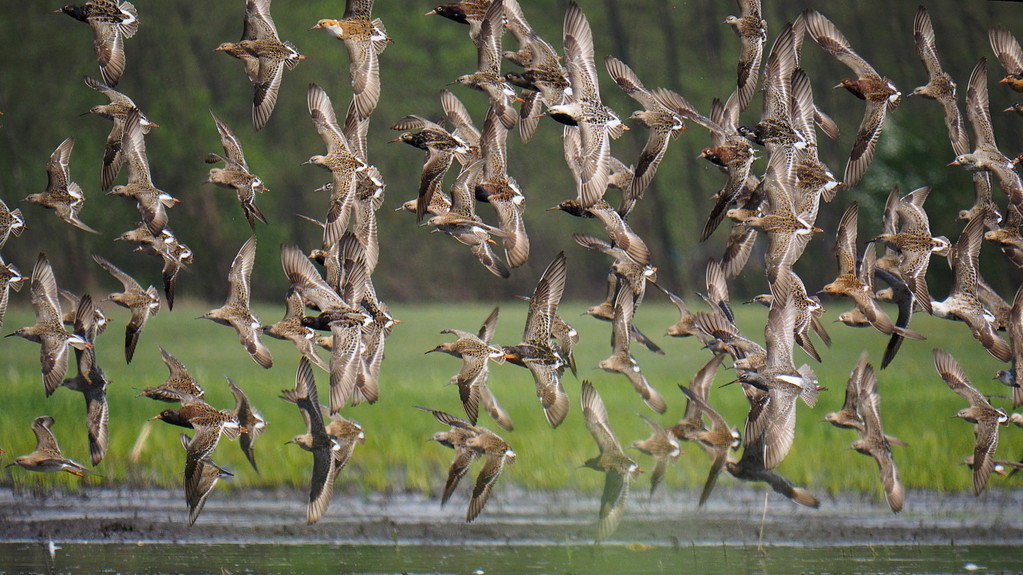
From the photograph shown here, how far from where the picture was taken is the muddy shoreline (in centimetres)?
690

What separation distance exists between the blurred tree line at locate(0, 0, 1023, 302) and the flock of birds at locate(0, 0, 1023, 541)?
71.0 inches

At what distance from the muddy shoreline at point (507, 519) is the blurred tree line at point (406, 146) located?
2.10 metres

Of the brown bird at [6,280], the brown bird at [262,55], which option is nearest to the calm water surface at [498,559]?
the brown bird at [6,280]

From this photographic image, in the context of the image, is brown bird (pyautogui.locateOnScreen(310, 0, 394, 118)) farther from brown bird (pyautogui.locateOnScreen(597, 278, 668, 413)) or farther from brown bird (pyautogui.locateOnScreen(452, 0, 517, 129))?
brown bird (pyautogui.locateOnScreen(597, 278, 668, 413))

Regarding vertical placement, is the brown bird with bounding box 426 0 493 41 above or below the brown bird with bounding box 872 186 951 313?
above

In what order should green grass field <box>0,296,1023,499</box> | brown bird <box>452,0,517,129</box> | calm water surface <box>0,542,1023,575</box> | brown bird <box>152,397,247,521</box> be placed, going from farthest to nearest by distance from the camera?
1. green grass field <box>0,296,1023,499</box>
2. brown bird <box>452,0,517,129</box>
3. calm water surface <box>0,542,1023,575</box>
4. brown bird <box>152,397,247,521</box>

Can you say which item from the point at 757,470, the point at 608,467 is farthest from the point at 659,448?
the point at 757,470

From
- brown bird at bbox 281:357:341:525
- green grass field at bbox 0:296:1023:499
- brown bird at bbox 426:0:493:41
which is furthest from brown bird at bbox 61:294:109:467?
brown bird at bbox 426:0:493:41

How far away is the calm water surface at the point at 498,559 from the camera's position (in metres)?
6.30

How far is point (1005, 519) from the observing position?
Result: 731 centimetres

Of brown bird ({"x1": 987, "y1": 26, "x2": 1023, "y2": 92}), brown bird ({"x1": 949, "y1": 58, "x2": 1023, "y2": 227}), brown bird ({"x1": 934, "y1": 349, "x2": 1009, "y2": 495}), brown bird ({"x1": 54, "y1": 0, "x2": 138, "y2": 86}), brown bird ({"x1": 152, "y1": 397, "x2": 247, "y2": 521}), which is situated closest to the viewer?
brown bird ({"x1": 152, "y1": 397, "x2": 247, "y2": 521})

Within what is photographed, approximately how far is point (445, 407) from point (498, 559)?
1797 millimetres

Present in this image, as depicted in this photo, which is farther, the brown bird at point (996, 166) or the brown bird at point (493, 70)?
the brown bird at point (996, 166)

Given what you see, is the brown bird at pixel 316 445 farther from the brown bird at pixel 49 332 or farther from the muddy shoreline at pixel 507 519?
the brown bird at pixel 49 332
